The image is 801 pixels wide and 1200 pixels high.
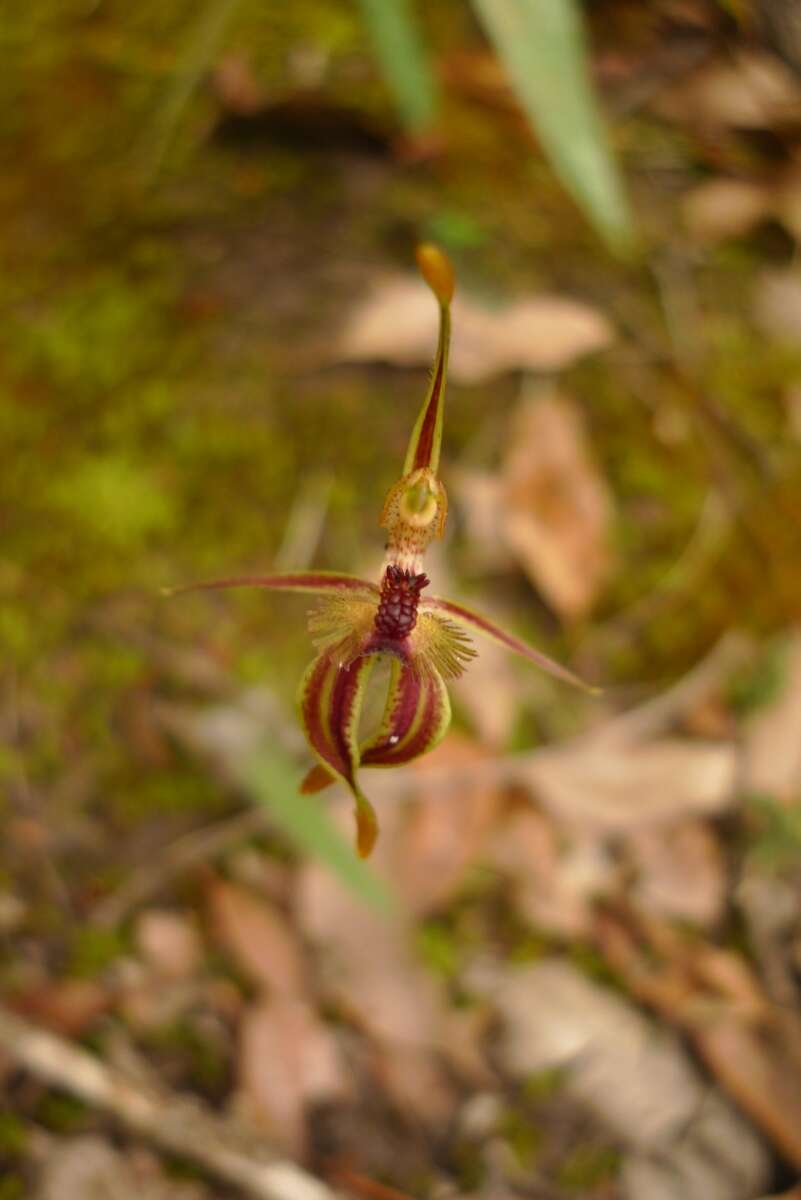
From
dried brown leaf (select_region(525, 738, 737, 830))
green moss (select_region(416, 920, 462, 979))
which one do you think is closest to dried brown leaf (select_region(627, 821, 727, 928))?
dried brown leaf (select_region(525, 738, 737, 830))

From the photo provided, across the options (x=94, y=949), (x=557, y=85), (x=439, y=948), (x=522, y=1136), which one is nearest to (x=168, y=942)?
(x=94, y=949)

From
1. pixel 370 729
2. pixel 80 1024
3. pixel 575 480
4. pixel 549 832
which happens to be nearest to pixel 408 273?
pixel 575 480

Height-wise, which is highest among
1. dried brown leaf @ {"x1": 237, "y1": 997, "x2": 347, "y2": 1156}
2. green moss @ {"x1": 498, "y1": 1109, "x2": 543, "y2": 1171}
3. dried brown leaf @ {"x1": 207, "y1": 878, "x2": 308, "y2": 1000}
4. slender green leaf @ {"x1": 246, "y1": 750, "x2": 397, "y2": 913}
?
slender green leaf @ {"x1": 246, "y1": 750, "x2": 397, "y2": 913}

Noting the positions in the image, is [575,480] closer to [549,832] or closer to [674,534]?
[674,534]

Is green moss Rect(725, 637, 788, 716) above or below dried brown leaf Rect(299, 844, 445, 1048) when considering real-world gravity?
above

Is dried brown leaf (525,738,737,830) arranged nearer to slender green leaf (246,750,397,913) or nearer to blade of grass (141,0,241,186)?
slender green leaf (246,750,397,913)

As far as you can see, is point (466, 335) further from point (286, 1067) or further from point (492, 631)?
point (286, 1067)
